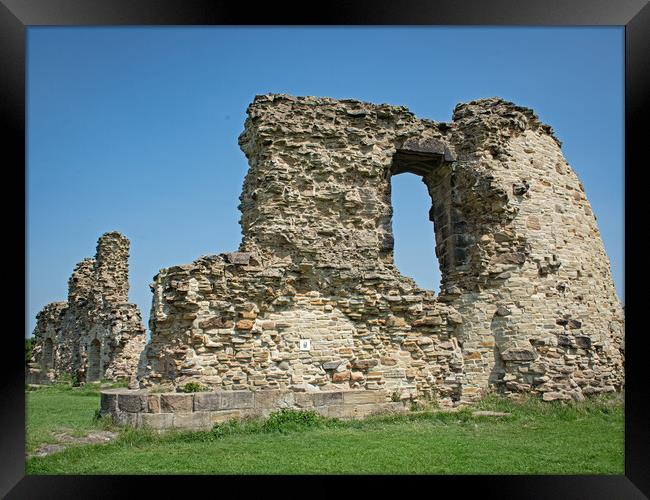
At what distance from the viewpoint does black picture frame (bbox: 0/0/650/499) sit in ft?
24.1

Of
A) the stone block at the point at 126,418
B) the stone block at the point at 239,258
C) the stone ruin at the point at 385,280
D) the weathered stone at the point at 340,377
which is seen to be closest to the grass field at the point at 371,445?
the stone block at the point at 126,418

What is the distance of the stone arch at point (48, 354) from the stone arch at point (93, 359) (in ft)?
14.3

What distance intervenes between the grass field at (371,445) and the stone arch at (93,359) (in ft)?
32.8

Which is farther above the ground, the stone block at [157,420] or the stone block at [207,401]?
the stone block at [207,401]

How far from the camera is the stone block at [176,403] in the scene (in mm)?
9773

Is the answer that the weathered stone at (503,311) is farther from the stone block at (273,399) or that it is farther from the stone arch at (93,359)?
the stone arch at (93,359)

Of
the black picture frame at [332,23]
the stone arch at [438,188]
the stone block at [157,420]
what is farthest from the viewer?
the stone arch at [438,188]

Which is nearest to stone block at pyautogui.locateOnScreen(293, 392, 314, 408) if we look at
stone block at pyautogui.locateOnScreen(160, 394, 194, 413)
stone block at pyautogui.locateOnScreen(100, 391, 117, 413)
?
stone block at pyautogui.locateOnScreen(160, 394, 194, 413)

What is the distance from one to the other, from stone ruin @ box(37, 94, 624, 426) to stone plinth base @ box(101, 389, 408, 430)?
0.06m

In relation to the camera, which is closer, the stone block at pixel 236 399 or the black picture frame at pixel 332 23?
the black picture frame at pixel 332 23

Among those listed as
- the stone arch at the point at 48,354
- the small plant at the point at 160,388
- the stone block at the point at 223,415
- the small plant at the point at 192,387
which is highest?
the small plant at the point at 192,387

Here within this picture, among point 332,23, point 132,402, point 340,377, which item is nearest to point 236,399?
point 132,402

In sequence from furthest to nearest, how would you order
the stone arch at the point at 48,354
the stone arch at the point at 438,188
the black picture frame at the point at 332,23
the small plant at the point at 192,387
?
the stone arch at the point at 48,354, the stone arch at the point at 438,188, the small plant at the point at 192,387, the black picture frame at the point at 332,23
